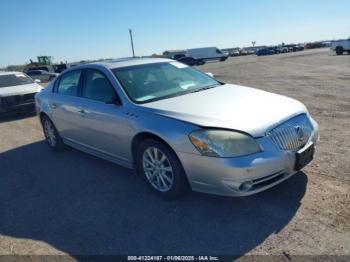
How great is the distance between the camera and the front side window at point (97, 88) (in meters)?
4.46

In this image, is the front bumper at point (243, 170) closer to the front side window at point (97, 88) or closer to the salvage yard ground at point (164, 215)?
the salvage yard ground at point (164, 215)

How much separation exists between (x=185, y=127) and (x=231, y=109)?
610 millimetres

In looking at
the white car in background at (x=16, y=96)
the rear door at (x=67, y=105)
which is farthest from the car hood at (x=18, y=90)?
the rear door at (x=67, y=105)

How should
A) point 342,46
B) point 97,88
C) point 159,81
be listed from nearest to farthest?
point 159,81, point 97,88, point 342,46

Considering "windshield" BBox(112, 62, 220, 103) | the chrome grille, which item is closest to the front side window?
"windshield" BBox(112, 62, 220, 103)

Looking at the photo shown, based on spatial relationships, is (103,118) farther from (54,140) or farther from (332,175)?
(332,175)

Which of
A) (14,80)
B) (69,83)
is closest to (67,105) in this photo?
(69,83)

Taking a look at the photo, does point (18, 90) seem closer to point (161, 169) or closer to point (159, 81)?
point (159, 81)

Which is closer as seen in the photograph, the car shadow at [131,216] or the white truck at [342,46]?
the car shadow at [131,216]

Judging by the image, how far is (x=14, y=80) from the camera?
11703 millimetres

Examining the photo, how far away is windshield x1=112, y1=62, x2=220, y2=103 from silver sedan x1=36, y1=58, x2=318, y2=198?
0.04 ft

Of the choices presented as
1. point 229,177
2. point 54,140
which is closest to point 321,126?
point 229,177

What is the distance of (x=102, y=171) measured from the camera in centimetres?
504

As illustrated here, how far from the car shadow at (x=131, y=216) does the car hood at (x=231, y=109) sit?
0.87m
